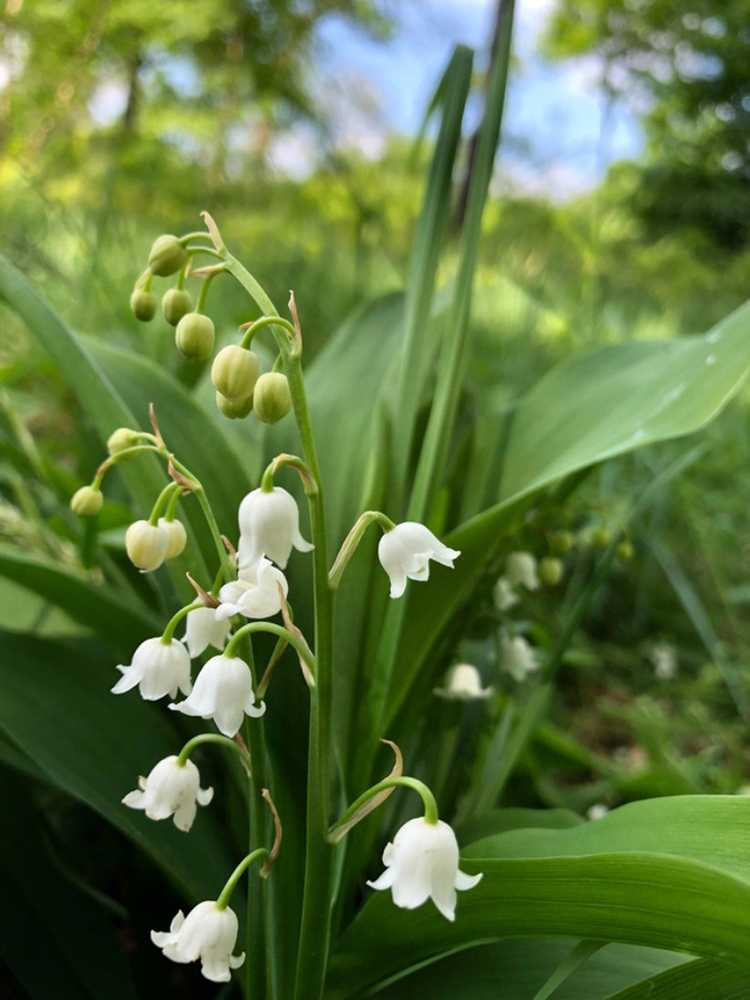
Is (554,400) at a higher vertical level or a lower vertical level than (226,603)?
higher

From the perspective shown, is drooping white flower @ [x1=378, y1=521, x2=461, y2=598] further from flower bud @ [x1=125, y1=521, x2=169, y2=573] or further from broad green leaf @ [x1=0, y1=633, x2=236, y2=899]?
broad green leaf @ [x1=0, y1=633, x2=236, y2=899]

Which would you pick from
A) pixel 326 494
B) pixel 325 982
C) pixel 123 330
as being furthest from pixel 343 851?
pixel 123 330

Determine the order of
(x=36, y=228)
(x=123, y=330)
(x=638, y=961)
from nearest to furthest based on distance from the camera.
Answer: (x=638, y=961), (x=123, y=330), (x=36, y=228)

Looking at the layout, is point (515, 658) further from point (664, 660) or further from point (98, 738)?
point (664, 660)

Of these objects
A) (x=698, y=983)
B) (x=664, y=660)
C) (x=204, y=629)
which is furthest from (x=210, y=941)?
(x=664, y=660)

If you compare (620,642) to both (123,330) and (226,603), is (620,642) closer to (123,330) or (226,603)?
(123,330)

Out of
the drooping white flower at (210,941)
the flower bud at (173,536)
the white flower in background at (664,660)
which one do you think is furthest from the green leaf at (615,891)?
the white flower in background at (664,660)

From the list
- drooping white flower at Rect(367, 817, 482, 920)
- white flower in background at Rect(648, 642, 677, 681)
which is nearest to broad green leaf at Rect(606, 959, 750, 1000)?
drooping white flower at Rect(367, 817, 482, 920)
